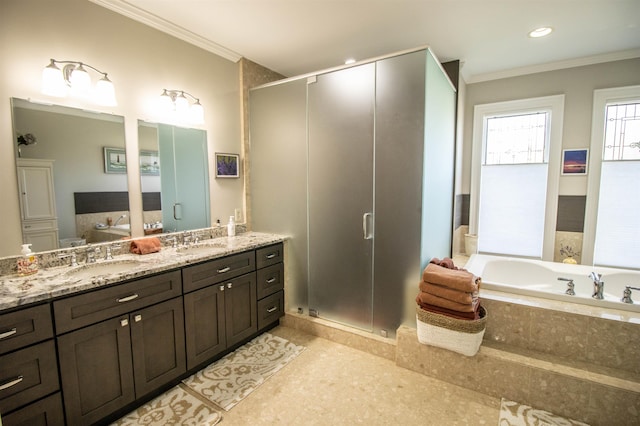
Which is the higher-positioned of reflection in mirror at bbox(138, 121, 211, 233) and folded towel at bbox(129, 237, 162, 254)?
reflection in mirror at bbox(138, 121, 211, 233)

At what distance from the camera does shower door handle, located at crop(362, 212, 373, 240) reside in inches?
93.5

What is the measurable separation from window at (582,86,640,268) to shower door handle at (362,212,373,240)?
2527 millimetres

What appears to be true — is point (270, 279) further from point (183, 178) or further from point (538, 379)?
point (538, 379)

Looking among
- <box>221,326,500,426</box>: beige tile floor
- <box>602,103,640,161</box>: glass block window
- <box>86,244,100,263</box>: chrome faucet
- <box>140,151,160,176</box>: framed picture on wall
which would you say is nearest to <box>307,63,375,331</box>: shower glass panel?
<box>221,326,500,426</box>: beige tile floor

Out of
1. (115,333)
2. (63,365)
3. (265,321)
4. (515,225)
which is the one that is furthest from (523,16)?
(63,365)

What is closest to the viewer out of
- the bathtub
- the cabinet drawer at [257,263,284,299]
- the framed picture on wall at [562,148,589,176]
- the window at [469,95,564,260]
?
the bathtub

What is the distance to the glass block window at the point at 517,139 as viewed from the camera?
10.7ft

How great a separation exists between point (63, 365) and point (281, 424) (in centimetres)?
120

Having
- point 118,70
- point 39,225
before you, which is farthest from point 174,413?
point 118,70

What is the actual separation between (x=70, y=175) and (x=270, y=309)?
185cm

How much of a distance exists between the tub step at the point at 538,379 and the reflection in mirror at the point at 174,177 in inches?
82.8

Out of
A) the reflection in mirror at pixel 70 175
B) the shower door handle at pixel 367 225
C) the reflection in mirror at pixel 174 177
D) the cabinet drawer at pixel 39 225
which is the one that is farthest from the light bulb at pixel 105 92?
the shower door handle at pixel 367 225

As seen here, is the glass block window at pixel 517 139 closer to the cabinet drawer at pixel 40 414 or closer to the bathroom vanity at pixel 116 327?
the bathroom vanity at pixel 116 327

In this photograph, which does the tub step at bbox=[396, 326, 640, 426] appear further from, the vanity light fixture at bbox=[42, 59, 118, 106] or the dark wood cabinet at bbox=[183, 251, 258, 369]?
the vanity light fixture at bbox=[42, 59, 118, 106]
